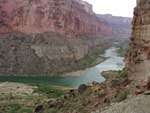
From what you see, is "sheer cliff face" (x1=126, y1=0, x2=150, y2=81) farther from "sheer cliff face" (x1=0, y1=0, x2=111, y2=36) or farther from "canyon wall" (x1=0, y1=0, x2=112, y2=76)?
"sheer cliff face" (x1=0, y1=0, x2=111, y2=36)

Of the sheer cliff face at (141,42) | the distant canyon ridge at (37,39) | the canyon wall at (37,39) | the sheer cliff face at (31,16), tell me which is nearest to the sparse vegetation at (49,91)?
the canyon wall at (37,39)

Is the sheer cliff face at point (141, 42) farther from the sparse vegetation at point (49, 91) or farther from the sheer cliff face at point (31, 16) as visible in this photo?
the sheer cliff face at point (31, 16)

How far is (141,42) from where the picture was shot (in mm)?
37000

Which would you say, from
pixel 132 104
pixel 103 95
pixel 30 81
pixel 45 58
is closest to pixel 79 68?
pixel 45 58

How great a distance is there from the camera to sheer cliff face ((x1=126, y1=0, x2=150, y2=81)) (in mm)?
34544

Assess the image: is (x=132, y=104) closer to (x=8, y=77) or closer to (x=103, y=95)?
(x=103, y=95)

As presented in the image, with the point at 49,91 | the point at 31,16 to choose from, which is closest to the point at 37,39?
the point at 31,16

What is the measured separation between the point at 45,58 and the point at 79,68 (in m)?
10.0

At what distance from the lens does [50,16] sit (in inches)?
5172

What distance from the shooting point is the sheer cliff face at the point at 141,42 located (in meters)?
34.5

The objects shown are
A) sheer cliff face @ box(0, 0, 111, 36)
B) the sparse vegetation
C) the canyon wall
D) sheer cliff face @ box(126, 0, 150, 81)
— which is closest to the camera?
sheer cliff face @ box(126, 0, 150, 81)

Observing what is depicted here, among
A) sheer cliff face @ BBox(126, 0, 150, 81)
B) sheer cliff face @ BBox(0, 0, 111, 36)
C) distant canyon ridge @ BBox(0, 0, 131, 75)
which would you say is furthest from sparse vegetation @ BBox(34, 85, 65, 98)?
sheer cliff face @ BBox(0, 0, 111, 36)

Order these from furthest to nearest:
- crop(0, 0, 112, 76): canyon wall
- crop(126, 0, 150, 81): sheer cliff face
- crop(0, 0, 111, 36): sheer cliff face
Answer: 1. crop(0, 0, 111, 36): sheer cliff face
2. crop(0, 0, 112, 76): canyon wall
3. crop(126, 0, 150, 81): sheer cliff face

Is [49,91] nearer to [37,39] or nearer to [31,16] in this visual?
[37,39]
